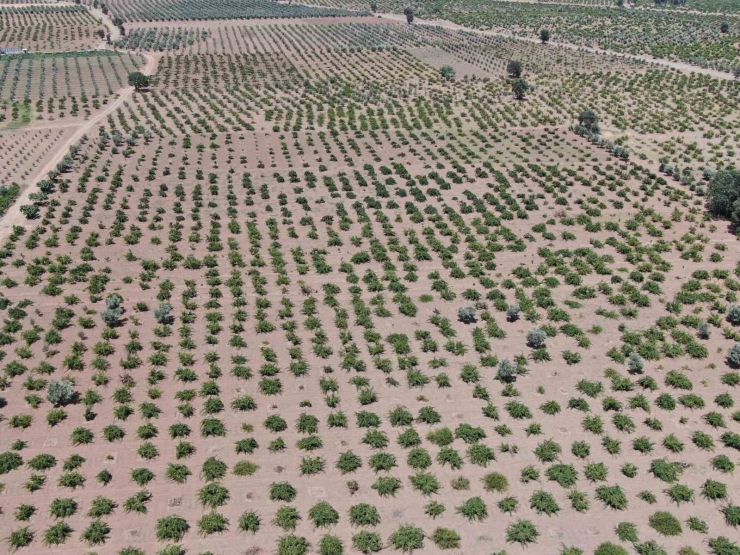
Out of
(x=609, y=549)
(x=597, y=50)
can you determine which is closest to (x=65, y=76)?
(x=597, y=50)

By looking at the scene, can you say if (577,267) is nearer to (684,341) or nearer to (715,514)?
(684,341)

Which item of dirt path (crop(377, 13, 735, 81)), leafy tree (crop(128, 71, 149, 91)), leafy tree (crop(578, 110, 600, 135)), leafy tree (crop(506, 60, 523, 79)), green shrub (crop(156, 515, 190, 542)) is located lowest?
green shrub (crop(156, 515, 190, 542))

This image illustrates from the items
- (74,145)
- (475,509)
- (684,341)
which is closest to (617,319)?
(684,341)

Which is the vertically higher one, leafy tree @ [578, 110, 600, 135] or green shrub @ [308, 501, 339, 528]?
leafy tree @ [578, 110, 600, 135]

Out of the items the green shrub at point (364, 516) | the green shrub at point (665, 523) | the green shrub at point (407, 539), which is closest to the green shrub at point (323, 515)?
the green shrub at point (364, 516)

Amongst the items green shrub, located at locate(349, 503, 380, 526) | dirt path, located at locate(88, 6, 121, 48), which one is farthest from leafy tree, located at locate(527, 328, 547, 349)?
dirt path, located at locate(88, 6, 121, 48)

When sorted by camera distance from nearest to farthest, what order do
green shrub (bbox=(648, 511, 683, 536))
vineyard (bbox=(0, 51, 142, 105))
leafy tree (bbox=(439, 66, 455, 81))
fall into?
green shrub (bbox=(648, 511, 683, 536)) < vineyard (bbox=(0, 51, 142, 105)) < leafy tree (bbox=(439, 66, 455, 81))

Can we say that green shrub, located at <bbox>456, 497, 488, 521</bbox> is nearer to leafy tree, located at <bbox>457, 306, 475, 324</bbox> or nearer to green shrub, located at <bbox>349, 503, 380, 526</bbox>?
green shrub, located at <bbox>349, 503, 380, 526</bbox>
